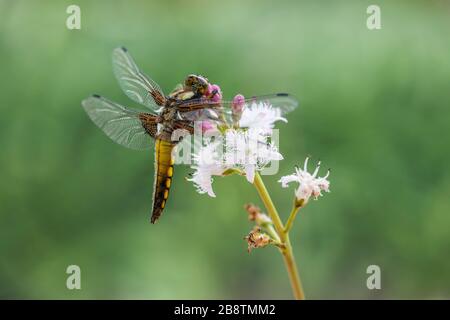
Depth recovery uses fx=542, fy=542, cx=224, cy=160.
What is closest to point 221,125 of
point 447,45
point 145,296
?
point 145,296

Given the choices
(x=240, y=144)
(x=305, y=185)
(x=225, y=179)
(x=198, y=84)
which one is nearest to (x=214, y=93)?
(x=198, y=84)

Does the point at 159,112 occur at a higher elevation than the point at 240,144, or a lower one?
higher

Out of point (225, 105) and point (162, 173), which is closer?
point (225, 105)

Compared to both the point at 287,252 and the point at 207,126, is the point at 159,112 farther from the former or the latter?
the point at 287,252

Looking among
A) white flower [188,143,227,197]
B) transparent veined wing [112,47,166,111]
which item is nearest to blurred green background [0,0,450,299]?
transparent veined wing [112,47,166,111]

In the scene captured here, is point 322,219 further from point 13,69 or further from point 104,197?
point 13,69

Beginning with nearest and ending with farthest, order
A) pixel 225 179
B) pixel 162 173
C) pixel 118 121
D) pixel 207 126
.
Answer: pixel 207 126
pixel 162 173
pixel 118 121
pixel 225 179

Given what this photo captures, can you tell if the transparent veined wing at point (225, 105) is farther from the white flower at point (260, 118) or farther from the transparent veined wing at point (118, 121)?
the transparent veined wing at point (118, 121)

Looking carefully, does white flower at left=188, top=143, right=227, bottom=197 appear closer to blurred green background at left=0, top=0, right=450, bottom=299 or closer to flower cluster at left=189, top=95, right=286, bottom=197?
flower cluster at left=189, top=95, right=286, bottom=197
